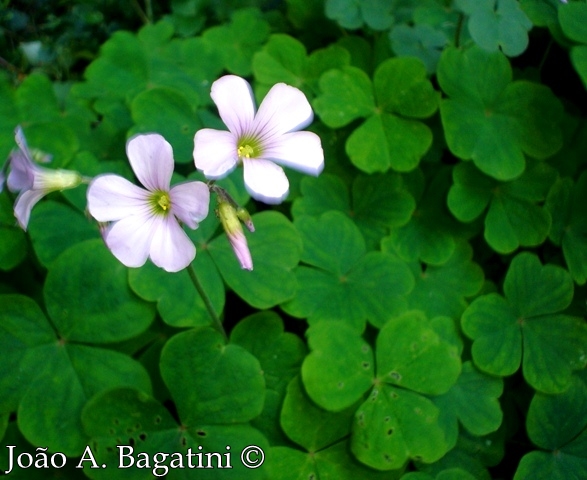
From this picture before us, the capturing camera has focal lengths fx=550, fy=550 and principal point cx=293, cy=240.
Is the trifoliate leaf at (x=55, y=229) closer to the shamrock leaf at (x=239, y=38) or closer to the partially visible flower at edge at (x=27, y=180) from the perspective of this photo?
the partially visible flower at edge at (x=27, y=180)

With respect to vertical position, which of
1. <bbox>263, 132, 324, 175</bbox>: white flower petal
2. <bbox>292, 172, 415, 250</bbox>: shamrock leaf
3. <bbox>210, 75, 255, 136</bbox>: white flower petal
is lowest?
<bbox>292, 172, 415, 250</bbox>: shamrock leaf

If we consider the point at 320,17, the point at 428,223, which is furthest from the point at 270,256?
the point at 320,17

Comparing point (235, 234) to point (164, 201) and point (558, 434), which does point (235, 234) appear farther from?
point (558, 434)

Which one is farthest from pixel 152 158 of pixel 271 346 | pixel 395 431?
pixel 395 431

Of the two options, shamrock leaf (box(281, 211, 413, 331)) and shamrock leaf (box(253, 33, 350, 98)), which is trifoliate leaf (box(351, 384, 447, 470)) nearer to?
shamrock leaf (box(281, 211, 413, 331))

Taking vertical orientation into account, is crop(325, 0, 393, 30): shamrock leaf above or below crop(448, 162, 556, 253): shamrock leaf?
above

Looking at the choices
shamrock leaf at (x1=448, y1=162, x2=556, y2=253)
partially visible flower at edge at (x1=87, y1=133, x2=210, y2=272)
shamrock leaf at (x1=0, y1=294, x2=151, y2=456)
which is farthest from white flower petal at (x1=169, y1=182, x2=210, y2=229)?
shamrock leaf at (x1=448, y1=162, x2=556, y2=253)

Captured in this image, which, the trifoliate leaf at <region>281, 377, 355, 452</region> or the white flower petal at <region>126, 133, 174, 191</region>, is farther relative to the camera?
the trifoliate leaf at <region>281, 377, 355, 452</region>

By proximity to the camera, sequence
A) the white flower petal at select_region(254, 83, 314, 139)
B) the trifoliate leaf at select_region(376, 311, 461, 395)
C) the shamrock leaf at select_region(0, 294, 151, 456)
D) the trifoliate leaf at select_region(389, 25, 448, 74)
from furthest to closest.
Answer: the trifoliate leaf at select_region(389, 25, 448, 74), the trifoliate leaf at select_region(376, 311, 461, 395), the shamrock leaf at select_region(0, 294, 151, 456), the white flower petal at select_region(254, 83, 314, 139)
